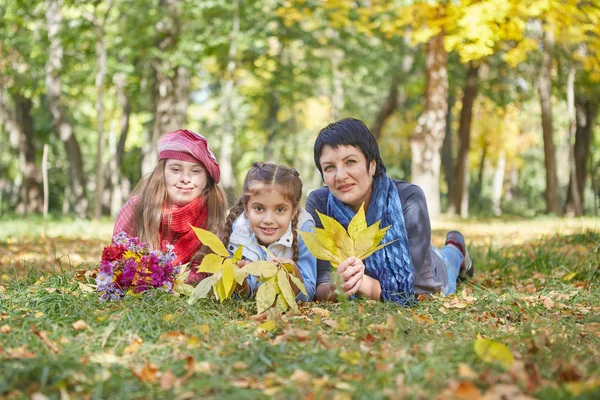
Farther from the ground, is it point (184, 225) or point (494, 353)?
point (184, 225)

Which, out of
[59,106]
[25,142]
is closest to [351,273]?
[59,106]

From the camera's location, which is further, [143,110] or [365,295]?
[143,110]

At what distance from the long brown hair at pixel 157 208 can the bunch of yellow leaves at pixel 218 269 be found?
0.64 meters

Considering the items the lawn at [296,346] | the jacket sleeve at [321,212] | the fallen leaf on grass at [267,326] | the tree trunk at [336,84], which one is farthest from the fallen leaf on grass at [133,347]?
the tree trunk at [336,84]

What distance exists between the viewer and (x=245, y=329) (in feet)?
9.69

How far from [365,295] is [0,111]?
1657 centimetres

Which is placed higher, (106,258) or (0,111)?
(0,111)

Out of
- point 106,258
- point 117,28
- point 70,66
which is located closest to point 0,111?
point 70,66

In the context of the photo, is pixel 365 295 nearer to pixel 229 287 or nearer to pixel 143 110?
pixel 229 287

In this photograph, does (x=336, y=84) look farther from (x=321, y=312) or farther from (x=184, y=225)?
(x=321, y=312)

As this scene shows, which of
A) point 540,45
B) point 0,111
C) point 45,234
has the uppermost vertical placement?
point 540,45

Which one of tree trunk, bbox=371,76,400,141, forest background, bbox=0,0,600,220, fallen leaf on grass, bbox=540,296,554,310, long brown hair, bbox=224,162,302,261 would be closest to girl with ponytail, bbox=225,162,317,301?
long brown hair, bbox=224,162,302,261

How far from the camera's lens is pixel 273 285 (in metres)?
3.25

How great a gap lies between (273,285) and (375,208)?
85cm
